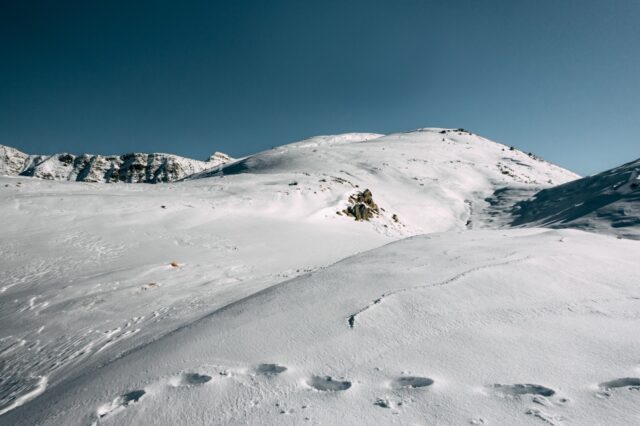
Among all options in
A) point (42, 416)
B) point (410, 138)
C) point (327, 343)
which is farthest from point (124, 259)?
point (410, 138)

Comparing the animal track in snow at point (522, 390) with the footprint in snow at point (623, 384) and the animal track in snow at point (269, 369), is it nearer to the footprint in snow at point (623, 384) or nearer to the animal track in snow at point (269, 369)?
the footprint in snow at point (623, 384)

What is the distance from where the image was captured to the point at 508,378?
243 centimetres

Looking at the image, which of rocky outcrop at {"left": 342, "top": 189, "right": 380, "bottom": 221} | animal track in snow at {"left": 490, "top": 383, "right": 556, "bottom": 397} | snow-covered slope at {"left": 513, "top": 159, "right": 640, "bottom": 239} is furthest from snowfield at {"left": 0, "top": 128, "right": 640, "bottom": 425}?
snow-covered slope at {"left": 513, "top": 159, "right": 640, "bottom": 239}

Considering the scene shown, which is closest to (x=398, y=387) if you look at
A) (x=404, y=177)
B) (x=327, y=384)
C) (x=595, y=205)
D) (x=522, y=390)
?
(x=327, y=384)

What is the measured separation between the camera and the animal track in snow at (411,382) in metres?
2.44

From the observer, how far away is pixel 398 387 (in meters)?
2.43

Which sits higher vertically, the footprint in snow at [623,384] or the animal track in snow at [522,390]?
the footprint in snow at [623,384]

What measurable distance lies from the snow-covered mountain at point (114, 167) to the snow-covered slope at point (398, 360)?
145835 millimetres

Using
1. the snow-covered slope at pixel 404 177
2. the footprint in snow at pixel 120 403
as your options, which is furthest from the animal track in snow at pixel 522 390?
the snow-covered slope at pixel 404 177

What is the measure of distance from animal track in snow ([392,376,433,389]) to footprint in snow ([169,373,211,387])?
146cm

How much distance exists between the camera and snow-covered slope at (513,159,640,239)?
557 inches

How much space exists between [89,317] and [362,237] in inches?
426

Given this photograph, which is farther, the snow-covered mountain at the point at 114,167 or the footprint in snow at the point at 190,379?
the snow-covered mountain at the point at 114,167

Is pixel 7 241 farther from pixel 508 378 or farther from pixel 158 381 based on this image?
pixel 508 378
